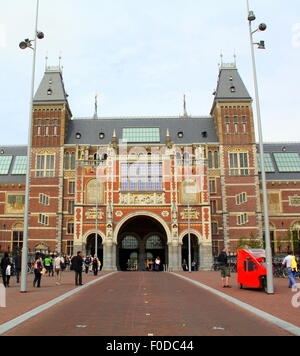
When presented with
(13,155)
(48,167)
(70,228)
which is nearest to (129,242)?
(70,228)

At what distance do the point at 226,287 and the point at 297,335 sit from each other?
11.9 meters

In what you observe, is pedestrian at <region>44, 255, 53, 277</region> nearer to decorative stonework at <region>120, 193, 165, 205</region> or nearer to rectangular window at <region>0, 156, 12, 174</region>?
decorative stonework at <region>120, 193, 165, 205</region>

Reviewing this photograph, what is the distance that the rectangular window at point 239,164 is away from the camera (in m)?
53.1

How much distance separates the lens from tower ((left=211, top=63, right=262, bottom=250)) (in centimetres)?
5138

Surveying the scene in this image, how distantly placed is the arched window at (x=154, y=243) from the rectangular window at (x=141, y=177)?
24.9 feet

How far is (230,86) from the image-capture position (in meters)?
57.2

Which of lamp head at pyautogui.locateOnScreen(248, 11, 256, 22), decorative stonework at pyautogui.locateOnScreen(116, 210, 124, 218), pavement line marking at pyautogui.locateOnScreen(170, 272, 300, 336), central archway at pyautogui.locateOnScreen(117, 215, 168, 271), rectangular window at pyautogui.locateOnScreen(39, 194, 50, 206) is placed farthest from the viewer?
rectangular window at pyautogui.locateOnScreen(39, 194, 50, 206)

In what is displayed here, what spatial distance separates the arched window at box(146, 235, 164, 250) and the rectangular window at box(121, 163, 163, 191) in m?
7.59

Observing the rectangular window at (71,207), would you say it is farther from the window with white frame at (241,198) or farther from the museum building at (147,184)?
the window with white frame at (241,198)

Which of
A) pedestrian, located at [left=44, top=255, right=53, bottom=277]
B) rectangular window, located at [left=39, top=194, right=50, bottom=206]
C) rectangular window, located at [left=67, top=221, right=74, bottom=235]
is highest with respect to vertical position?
rectangular window, located at [left=39, top=194, right=50, bottom=206]

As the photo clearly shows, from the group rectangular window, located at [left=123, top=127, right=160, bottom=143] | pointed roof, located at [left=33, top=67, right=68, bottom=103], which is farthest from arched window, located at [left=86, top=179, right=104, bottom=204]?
pointed roof, located at [left=33, top=67, right=68, bottom=103]

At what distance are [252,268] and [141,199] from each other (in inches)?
1207

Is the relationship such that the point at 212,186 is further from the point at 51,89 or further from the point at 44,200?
the point at 51,89
